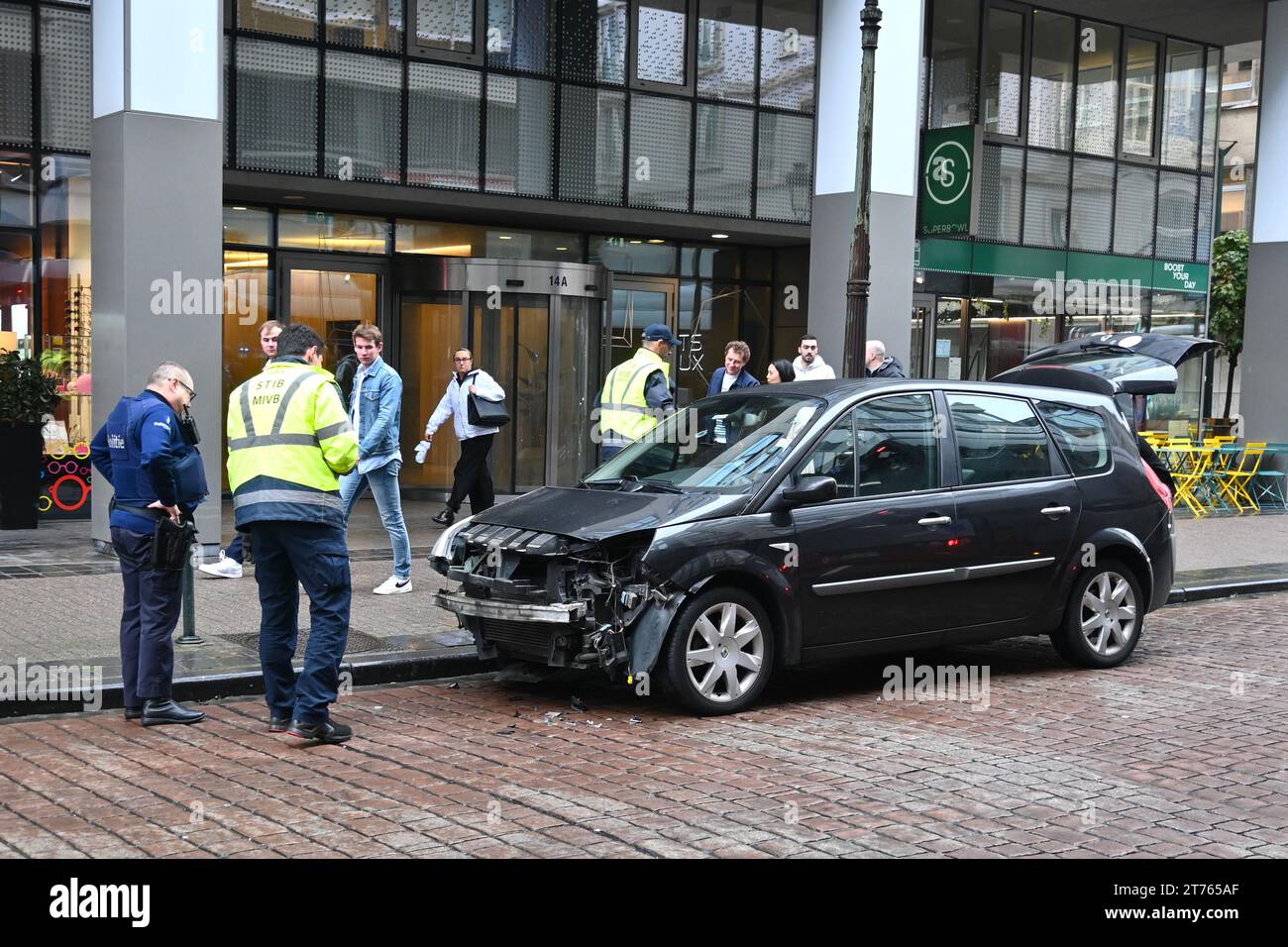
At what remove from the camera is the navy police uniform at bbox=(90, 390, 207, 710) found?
6945 mm

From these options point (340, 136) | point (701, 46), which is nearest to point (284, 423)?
point (340, 136)

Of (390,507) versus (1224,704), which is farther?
(390,507)

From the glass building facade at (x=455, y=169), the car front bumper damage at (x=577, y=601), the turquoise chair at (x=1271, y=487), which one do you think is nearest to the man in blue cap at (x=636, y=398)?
the car front bumper damage at (x=577, y=601)

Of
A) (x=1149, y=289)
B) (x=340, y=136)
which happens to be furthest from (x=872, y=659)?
(x=1149, y=289)

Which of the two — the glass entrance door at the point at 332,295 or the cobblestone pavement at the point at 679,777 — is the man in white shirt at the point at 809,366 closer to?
the cobblestone pavement at the point at 679,777

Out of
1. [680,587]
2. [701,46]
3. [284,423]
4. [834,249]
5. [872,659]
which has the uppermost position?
[701,46]

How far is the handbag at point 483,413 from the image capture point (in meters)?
12.1

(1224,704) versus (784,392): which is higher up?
(784,392)

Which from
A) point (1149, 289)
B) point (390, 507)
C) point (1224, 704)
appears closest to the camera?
point (1224, 704)

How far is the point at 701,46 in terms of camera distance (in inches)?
733

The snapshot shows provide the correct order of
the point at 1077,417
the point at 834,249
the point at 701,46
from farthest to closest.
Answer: the point at 701,46, the point at 834,249, the point at 1077,417

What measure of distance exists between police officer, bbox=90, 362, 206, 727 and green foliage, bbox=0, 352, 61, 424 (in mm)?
7198
